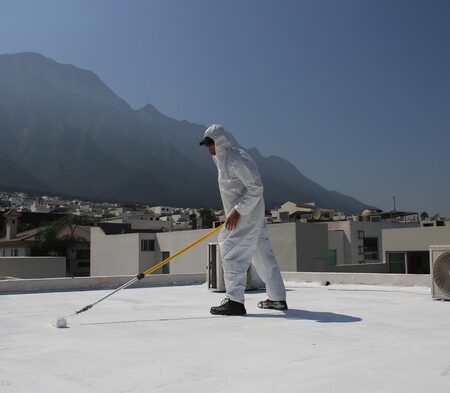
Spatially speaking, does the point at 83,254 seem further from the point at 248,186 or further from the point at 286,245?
the point at 248,186

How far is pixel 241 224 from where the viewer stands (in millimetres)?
5848

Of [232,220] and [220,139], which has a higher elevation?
[220,139]

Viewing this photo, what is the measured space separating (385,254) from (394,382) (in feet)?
119

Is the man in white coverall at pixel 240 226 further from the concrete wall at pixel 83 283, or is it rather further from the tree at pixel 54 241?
the tree at pixel 54 241

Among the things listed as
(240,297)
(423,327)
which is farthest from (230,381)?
(240,297)

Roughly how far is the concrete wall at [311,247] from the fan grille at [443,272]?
28.5m

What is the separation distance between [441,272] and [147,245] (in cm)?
4578

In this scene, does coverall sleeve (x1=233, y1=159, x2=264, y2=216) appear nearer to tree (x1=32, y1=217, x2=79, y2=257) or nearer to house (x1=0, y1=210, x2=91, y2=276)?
house (x1=0, y1=210, x2=91, y2=276)

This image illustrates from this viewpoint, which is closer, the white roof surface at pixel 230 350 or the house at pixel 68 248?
the white roof surface at pixel 230 350

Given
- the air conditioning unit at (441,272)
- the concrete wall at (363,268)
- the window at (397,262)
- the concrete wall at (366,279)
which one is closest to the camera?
the air conditioning unit at (441,272)

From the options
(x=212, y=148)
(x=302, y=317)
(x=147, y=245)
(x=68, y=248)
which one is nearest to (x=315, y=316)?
(x=302, y=317)

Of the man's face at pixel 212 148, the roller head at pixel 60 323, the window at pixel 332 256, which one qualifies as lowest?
the window at pixel 332 256

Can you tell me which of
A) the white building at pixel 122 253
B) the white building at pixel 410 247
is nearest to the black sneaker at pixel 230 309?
the white building at pixel 410 247

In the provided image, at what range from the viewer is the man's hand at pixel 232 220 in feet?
19.1
